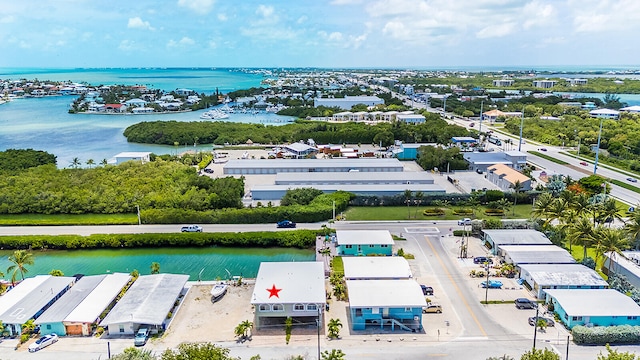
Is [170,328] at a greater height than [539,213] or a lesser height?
lesser

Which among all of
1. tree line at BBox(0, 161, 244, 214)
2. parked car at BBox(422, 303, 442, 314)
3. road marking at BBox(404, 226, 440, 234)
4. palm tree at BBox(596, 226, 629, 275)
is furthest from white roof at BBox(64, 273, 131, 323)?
palm tree at BBox(596, 226, 629, 275)

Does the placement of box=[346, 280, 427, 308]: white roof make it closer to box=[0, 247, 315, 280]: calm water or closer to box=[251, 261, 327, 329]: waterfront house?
box=[251, 261, 327, 329]: waterfront house

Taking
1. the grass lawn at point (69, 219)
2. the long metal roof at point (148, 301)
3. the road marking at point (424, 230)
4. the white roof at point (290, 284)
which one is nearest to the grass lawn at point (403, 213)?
the road marking at point (424, 230)

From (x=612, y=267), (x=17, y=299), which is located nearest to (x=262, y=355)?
(x=17, y=299)

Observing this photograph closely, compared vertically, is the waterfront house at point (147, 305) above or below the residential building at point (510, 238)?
below

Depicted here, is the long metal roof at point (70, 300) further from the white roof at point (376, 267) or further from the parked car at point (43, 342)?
the white roof at point (376, 267)

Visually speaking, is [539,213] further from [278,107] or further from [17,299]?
[278,107]
